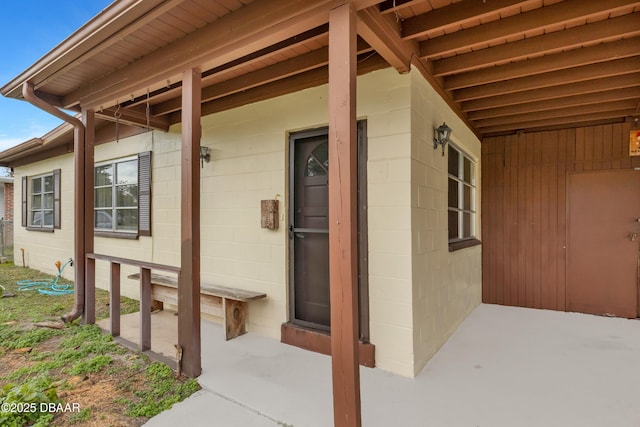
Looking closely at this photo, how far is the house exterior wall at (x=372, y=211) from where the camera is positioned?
2.69 m

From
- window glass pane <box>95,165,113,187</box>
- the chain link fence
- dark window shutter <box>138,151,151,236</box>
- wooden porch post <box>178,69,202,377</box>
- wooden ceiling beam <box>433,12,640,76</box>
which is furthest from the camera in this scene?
the chain link fence

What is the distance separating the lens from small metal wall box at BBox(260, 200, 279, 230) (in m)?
3.37

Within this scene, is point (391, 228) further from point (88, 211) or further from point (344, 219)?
point (88, 211)

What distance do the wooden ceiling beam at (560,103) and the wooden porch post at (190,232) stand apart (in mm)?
3376

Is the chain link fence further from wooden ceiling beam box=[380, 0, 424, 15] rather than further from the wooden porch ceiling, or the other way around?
wooden ceiling beam box=[380, 0, 424, 15]

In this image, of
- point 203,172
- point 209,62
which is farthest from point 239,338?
point 209,62

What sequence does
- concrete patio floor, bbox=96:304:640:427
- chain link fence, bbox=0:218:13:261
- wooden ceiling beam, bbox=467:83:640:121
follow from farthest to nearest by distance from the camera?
chain link fence, bbox=0:218:13:261 < wooden ceiling beam, bbox=467:83:640:121 < concrete patio floor, bbox=96:304:640:427

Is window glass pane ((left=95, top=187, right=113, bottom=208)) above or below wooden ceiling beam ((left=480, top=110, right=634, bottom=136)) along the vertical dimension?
below

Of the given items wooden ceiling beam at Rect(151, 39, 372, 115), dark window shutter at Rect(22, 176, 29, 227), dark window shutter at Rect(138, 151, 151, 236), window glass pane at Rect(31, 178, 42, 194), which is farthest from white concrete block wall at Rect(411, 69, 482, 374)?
dark window shutter at Rect(22, 176, 29, 227)

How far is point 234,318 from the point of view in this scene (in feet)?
11.4

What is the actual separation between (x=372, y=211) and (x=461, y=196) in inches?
81.4

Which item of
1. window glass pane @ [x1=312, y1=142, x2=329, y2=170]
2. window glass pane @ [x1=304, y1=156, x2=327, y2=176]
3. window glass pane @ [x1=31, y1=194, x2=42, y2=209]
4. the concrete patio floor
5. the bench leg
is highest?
window glass pane @ [x1=312, y1=142, x2=329, y2=170]

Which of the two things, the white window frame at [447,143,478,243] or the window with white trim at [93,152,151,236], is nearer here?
the white window frame at [447,143,478,243]

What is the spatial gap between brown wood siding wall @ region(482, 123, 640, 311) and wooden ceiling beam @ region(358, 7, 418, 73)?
3194 millimetres
